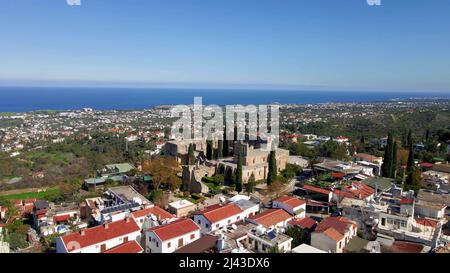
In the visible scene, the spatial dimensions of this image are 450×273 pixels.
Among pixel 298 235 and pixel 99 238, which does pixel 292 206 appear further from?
pixel 99 238

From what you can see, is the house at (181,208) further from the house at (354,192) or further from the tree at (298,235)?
the house at (354,192)

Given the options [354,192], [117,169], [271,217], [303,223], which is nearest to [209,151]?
[117,169]

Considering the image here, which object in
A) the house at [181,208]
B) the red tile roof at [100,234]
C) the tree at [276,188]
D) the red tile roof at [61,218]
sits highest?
the red tile roof at [100,234]

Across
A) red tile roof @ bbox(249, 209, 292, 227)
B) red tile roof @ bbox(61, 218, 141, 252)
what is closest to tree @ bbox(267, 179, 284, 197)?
red tile roof @ bbox(249, 209, 292, 227)

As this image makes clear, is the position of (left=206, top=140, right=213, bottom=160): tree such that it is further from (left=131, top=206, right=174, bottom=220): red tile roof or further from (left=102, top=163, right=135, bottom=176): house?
(left=131, top=206, right=174, bottom=220): red tile roof

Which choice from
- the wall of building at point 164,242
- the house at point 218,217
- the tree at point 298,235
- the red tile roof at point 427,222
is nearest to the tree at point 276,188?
the house at point 218,217

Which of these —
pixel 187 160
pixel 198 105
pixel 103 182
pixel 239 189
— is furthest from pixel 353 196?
pixel 198 105
